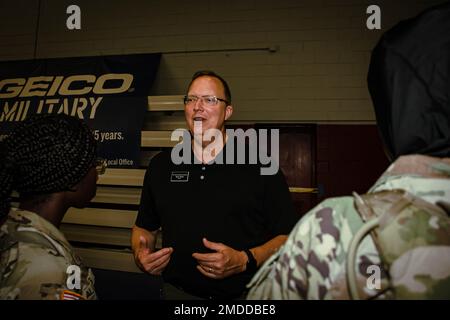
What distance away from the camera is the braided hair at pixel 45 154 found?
834mm

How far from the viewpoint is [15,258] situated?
72 centimetres

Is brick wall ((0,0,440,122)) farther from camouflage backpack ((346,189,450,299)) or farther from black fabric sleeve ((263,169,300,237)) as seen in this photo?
camouflage backpack ((346,189,450,299))

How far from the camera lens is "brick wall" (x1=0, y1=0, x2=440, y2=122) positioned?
3.29 metres

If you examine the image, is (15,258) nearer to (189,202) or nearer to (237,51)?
(189,202)

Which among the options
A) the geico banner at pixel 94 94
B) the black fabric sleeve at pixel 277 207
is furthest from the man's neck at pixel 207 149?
the geico banner at pixel 94 94

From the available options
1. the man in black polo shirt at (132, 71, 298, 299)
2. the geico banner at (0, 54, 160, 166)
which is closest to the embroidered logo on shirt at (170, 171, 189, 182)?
the man in black polo shirt at (132, 71, 298, 299)

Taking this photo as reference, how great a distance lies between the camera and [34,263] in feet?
2.35

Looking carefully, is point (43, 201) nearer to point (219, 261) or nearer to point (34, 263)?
point (34, 263)

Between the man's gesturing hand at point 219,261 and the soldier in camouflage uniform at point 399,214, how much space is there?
45 cm

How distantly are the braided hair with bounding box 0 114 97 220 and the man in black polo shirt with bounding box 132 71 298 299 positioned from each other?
0.54m

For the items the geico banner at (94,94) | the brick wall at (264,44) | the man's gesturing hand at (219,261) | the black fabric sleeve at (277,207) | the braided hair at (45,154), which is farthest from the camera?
the brick wall at (264,44)

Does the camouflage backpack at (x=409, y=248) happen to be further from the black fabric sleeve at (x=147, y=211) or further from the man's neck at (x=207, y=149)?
the black fabric sleeve at (x=147, y=211)

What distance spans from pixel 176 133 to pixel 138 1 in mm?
2290

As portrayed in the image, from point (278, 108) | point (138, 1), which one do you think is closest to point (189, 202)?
point (278, 108)
